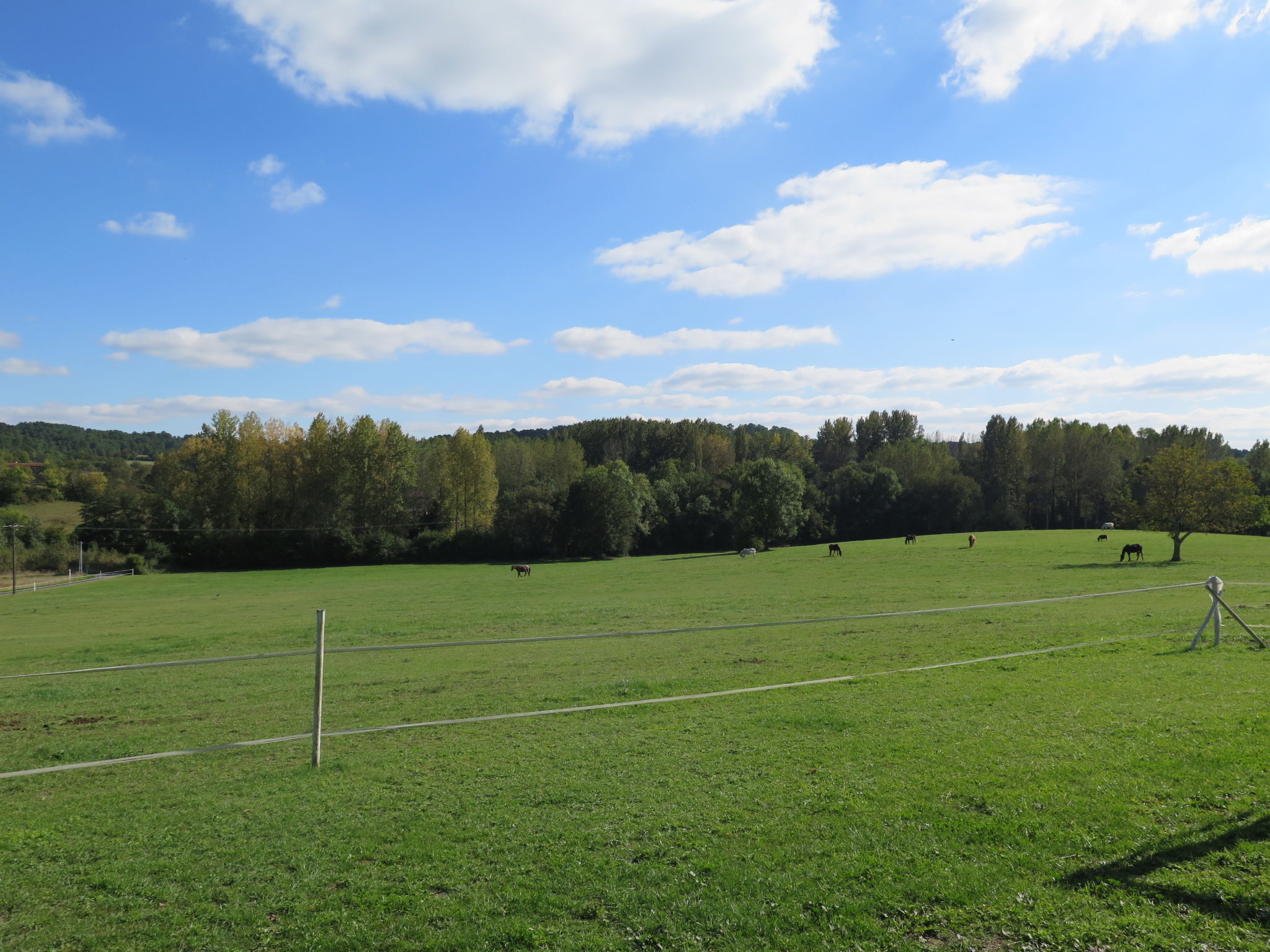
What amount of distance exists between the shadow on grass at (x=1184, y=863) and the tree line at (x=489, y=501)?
238 feet

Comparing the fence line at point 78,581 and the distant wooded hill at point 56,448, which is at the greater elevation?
the distant wooded hill at point 56,448

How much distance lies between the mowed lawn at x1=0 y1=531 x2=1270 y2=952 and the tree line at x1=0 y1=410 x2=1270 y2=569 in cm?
6680

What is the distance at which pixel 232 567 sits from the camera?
82.4m

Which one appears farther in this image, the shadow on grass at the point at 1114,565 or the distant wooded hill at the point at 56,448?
the distant wooded hill at the point at 56,448

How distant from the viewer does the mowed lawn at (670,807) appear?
4.87 meters

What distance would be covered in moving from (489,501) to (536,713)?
8136 centimetres

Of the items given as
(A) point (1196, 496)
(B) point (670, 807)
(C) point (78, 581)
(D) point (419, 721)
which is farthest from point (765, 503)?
(B) point (670, 807)

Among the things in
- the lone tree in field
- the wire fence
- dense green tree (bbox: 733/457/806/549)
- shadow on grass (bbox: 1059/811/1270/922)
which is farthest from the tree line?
shadow on grass (bbox: 1059/811/1270/922)

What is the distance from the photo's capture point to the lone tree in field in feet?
141

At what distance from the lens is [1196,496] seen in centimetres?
4384

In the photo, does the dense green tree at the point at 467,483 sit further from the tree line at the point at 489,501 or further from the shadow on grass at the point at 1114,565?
the shadow on grass at the point at 1114,565

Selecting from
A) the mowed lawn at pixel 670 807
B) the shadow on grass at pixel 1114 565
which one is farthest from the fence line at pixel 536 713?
the shadow on grass at pixel 1114 565

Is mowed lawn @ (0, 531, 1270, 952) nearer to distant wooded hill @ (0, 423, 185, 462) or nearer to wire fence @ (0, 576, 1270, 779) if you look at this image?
wire fence @ (0, 576, 1270, 779)

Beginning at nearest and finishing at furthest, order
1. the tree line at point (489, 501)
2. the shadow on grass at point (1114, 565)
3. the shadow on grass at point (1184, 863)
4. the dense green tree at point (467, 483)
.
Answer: the shadow on grass at point (1184, 863) < the shadow on grass at point (1114, 565) < the tree line at point (489, 501) < the dense green tree at point (467, 483)
